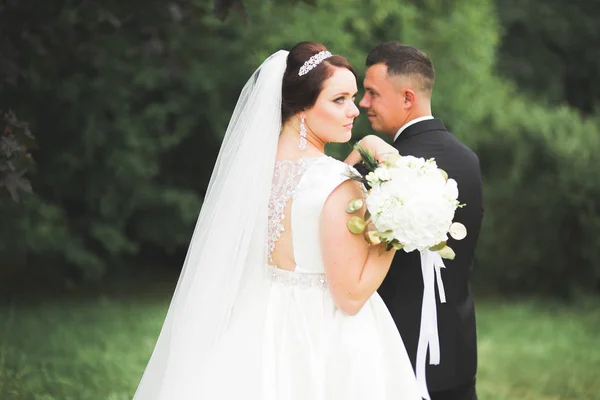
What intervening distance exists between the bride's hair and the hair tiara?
1 centimetres

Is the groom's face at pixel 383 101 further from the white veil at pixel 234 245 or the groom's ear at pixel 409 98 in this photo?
the white veil at pixel 234 245

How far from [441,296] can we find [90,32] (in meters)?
3.77

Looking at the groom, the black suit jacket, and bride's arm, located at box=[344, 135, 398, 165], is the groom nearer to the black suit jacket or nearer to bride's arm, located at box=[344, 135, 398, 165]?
the black suit jacket

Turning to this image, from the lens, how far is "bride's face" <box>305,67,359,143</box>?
3303 millimetres

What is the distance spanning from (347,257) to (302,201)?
268mm

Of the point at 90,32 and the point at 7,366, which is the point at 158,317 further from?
the point at 90,32

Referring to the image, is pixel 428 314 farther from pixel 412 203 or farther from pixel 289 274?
pixel 412 203

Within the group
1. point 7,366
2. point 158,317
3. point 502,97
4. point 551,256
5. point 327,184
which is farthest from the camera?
point 502,97

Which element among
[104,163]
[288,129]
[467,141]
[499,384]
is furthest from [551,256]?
[288,129]

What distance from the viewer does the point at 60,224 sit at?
433 inches

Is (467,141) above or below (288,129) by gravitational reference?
above

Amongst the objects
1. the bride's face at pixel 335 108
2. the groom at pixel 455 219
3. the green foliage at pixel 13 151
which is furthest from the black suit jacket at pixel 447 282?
the green foliage at pixel 13 151

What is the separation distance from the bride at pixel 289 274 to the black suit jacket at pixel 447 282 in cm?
48

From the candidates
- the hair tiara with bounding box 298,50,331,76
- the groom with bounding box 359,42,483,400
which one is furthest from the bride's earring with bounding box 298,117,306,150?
the groom with bounding box 359,42,483,400
